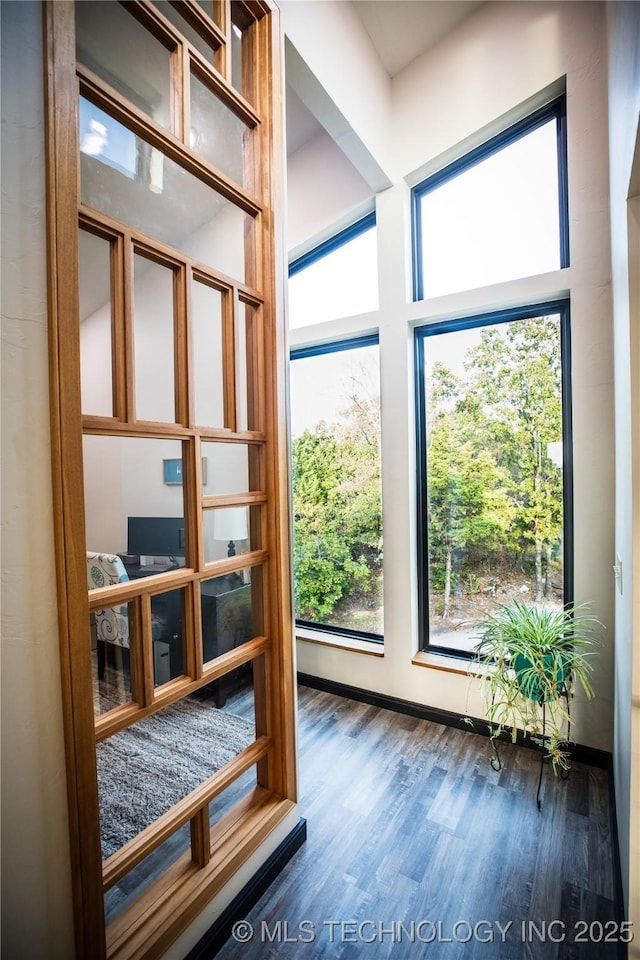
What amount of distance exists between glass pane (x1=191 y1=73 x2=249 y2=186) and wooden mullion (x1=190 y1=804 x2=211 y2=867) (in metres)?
2.03

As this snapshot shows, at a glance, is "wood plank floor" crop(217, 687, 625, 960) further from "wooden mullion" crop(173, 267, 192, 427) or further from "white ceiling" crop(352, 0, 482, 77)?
"white ceiling" crop(352, 0, 482, 77)

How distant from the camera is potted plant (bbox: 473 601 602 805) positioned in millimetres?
1868

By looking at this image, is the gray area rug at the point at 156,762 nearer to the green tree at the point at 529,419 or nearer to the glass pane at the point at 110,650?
the glass pane at the point at 110,650

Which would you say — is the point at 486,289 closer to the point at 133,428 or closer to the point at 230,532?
the point at 230,532

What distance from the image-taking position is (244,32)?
1581 mm

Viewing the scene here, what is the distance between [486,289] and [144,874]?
2731 mm

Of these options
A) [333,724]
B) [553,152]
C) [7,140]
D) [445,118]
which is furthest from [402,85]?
[333,724]

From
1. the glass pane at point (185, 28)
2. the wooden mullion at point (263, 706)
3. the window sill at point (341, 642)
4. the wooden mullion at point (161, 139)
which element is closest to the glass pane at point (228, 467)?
the wooden mullion at point (263, 706)

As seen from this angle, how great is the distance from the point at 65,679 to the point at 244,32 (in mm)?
2190

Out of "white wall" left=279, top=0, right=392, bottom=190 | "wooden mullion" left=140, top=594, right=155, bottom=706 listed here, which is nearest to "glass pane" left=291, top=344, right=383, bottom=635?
"white wall" left=279, top=0, right=392, bottom=190

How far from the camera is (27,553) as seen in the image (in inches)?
34.8

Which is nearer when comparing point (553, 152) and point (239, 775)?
point (239, 775)

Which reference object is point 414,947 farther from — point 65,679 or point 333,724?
point 65,679

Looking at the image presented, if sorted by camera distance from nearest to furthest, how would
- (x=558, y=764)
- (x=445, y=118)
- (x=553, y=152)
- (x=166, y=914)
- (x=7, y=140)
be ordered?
(x=7, y=140), (x=166, y=914), (x=558, y=764), (x=553, y=152), (x=445, y=118)
